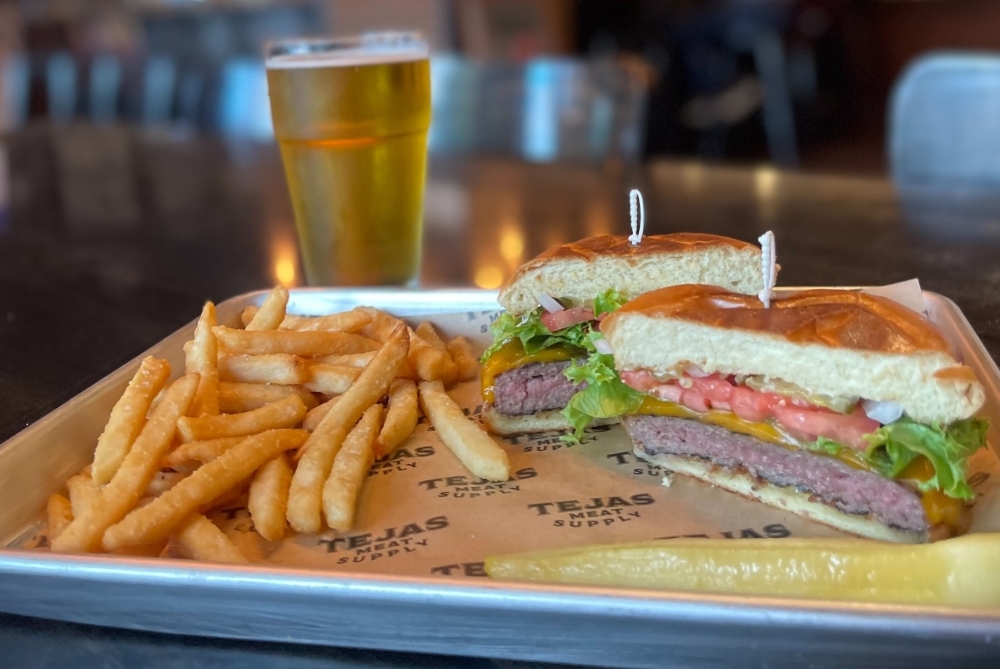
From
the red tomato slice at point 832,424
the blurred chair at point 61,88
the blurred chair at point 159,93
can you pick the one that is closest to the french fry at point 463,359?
the red tomato slice at point 832,424

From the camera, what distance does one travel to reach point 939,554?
4.24 ft

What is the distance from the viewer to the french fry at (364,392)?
1828 millimetres

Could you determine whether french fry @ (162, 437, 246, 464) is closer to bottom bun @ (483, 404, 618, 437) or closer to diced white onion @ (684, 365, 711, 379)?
bottom bun @ (483, 404, 618, 437)

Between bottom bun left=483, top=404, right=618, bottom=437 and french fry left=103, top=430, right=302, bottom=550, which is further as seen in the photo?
bottom bun left=483, top=404, right=618, bottom=437

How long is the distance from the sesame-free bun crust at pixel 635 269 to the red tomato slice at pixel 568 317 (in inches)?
1.6

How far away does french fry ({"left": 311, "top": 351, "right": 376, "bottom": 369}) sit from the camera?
80.1 inches

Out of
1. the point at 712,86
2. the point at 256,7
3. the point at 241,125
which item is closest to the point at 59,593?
the point at 241,125

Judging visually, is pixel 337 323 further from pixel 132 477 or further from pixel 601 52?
pixel 601 52

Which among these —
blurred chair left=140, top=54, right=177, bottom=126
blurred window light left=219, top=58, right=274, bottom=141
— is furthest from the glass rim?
blurred chair left=140, top=54, right=177, bottom=126

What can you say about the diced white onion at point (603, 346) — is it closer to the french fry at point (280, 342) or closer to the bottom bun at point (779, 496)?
the bottom bun at point (779, 496)

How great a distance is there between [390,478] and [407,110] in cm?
127

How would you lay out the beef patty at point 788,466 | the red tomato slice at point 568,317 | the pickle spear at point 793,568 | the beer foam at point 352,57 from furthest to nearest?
the beer foam at point 352,57 < the red tomato slice at point 568,317 < the beef patty at point 788,466 < the pickle spear at point 793,568

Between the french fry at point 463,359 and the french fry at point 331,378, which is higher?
the french fry at point 331,378

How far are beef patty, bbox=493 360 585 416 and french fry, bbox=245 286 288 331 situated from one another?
589 mm
